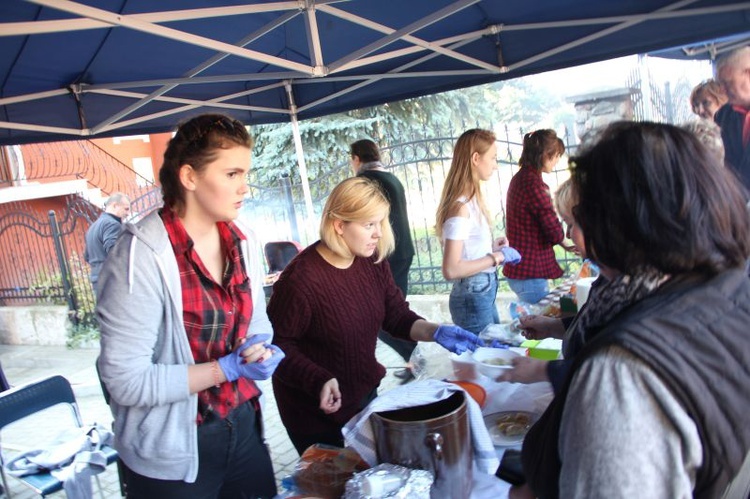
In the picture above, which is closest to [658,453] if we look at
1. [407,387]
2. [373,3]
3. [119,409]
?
[407,387]

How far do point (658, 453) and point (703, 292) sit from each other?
24 centimetres

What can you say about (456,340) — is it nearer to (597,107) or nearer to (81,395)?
(81,395)

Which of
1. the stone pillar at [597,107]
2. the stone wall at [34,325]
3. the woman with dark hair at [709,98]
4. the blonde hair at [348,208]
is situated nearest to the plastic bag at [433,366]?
the blonde hair at [348,208]

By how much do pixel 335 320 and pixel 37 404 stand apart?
77.6 inches

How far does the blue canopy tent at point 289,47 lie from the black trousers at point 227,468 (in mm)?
1791

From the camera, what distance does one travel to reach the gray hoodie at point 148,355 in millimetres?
1399

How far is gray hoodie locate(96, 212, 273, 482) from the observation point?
1399 millimetres

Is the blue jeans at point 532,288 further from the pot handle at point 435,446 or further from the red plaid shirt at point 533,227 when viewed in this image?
the pot handle at point 435,446

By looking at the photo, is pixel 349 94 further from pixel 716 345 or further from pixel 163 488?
pixel 716 345

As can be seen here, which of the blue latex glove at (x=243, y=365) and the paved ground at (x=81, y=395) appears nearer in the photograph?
the blue latex glove at (x=243, y=365)

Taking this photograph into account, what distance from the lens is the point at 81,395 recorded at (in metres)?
5.62

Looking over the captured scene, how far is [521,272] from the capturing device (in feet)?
11.2

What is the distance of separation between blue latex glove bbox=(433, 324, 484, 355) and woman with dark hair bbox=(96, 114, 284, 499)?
2.10ft

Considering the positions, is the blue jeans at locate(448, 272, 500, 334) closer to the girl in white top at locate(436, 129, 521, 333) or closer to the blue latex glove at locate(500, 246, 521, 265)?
the girl in white top at locate(436, 129, 521, 333)
